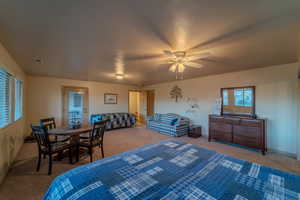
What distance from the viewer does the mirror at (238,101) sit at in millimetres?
3615

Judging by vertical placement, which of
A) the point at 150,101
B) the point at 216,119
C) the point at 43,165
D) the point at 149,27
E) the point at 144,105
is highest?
the point at 149,27

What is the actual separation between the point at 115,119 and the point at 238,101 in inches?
191

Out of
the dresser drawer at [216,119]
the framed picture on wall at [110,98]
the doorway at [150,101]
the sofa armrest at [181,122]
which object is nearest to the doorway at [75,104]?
the framed picture on wall at [110,98]

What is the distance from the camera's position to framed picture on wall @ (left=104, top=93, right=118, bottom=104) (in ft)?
20.9

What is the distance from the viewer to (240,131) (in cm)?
342

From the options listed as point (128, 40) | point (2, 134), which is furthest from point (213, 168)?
point (2, 134)

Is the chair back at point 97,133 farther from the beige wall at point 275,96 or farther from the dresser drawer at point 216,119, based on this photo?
the beige wall at point 275,96

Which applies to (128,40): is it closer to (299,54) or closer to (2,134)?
(2,134)

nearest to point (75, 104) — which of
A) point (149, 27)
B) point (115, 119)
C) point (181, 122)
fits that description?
point (115, 119)

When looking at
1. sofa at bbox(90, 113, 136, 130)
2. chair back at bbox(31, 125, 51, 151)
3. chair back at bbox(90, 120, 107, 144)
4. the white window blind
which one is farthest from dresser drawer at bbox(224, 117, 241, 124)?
the white window blind

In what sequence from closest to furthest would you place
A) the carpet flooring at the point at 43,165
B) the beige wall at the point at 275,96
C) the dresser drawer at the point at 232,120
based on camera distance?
the carpet flooring at the point at 43,165 < the beige wall at the point at 275,96 < the dresser drawer at the point at 232,120

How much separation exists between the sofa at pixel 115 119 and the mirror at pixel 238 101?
408 centimetres

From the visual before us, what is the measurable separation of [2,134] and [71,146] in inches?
41.7

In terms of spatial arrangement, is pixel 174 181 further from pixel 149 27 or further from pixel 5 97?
pixel 5 97
